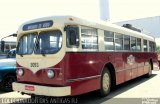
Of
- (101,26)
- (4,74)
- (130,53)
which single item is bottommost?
(4,74)

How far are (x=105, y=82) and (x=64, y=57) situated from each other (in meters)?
2.50

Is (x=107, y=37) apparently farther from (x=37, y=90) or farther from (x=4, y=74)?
(x=4, y=74)

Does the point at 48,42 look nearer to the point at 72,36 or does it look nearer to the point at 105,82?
the point at 72,36

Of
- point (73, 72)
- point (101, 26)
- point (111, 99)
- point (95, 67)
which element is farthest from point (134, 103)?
point (101, 26)

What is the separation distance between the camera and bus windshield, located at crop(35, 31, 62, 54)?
775cm

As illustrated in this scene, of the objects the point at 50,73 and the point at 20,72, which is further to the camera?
the point at 20,72

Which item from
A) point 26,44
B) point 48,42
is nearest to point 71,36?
point 48,42

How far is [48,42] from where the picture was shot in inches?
312

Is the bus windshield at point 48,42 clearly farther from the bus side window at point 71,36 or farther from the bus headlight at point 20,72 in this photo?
the bus headlight at point 20,72

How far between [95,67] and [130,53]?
3.92 m

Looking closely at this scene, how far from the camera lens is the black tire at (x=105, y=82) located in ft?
30.1

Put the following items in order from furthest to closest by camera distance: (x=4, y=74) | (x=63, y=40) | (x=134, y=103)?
(x=4, y=74) < (x=134, y=103) < (x=63, y=40)

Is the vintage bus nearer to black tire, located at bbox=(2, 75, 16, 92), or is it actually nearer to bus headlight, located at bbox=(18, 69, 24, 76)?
bus headlight, located at bbox=(18, 69, 24, 76)

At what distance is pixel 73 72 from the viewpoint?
7613mm
